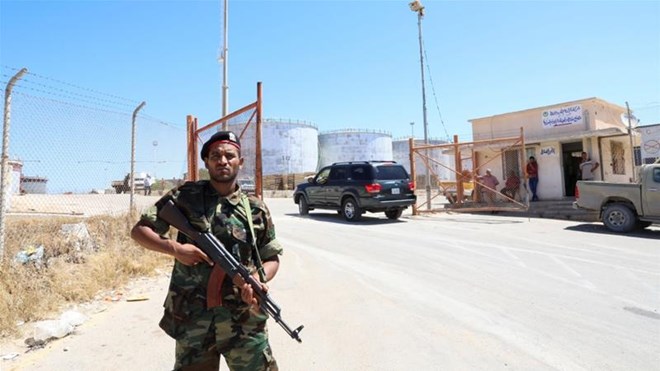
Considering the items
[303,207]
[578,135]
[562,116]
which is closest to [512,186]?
[578,135]

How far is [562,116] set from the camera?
1462 cm

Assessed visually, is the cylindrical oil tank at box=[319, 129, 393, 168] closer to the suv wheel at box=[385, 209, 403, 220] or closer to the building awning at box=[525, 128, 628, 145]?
the building awning at box=[525, 128, 628, 145]

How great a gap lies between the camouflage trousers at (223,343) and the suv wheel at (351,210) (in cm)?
966

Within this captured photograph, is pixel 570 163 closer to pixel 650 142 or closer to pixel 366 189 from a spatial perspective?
pixel 650 142

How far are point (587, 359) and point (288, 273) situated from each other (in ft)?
12.3

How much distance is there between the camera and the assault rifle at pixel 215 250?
1.82 meters

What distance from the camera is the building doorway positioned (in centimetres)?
1496

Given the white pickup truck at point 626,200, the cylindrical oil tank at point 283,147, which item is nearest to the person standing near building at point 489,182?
the white pickup truck at point 626,200

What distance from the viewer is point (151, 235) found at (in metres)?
1.89

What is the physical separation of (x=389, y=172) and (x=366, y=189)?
3.40ft

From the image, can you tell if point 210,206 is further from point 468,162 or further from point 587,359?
point 468,162

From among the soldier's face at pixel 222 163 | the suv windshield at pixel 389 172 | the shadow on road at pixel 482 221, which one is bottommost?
the shadow on road at pixel 482 221

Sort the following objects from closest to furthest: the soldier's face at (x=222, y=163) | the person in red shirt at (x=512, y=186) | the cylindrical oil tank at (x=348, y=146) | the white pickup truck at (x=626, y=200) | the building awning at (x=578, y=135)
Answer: the soldier's face at (x=222, y=163) → the white pickup truck at (x=626, y=200) → the building awning at (x=578, y=135) → the person in red shirt at (x=512, y=186) → the cylindrical oil tank at (x=348, y=146)

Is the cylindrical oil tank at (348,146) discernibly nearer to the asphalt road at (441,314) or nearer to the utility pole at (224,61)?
the utility pole at (224,61)
